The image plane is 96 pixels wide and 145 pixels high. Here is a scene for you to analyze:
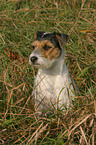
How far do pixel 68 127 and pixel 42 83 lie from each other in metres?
0.89

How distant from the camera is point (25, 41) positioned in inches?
198

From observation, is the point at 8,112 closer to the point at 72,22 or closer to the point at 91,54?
the point at 91,54

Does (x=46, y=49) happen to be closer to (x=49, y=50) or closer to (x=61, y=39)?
(x=49, y=50)

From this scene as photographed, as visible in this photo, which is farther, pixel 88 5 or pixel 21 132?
pixel 88 5

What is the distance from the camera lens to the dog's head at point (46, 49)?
10.5ft

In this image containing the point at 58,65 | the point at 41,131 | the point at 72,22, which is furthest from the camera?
the point at 72,22

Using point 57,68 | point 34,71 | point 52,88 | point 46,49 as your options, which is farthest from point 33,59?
point 34,71

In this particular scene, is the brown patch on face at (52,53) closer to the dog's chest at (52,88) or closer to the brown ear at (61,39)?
the brown ear at (61,39)

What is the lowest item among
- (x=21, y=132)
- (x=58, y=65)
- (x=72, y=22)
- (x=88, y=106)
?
(x=21, y=132)

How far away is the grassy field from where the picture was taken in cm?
284

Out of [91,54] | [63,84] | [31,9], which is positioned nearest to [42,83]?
[63,84]

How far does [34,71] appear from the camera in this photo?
13.4 feet

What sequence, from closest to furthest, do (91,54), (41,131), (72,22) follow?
(41,131) < (91,54) < (72,22)

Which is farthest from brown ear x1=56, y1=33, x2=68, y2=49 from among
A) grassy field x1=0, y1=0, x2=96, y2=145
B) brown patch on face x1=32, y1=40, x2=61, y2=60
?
grassy field x1=0, y1=0, x2=96, y2=145
